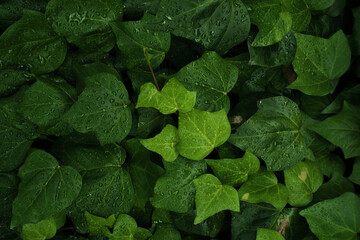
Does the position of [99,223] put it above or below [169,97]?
below

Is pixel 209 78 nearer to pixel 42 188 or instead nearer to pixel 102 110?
pixel 102 110

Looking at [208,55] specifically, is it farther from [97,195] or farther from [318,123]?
[97,195]

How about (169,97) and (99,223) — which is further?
(99,223)

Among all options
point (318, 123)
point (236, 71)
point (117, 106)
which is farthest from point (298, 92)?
point (117, 106)

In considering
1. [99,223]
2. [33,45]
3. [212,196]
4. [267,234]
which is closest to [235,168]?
[212,196]

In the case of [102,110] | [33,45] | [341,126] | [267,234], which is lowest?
[267,234]
